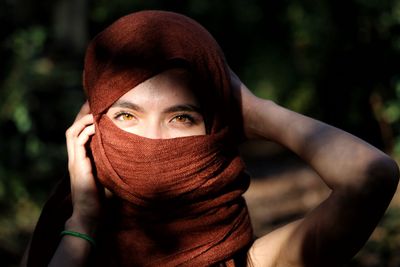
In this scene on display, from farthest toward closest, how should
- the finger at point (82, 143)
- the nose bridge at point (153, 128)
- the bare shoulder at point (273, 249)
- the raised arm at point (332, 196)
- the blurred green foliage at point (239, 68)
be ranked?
the blurred green foliage at point (239, 68) → the finger at point (82, 143) → the nose bridge at point (153, 128) → the bare shoulder at point (273, 249) → the raised arm at point (332, 196)

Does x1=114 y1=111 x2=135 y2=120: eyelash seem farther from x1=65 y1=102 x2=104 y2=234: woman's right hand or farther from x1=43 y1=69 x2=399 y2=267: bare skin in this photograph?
x1=65 y1=102 x2=104 y2=234: woman's right hand

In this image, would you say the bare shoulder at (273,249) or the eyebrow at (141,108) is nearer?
the bare shoulder at (273,249)

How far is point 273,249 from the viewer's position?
2.22m

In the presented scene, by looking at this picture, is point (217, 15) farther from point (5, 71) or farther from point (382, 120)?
point (5, 71)

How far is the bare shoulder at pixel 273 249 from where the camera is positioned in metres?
2.14

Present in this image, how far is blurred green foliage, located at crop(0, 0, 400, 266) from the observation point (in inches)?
273

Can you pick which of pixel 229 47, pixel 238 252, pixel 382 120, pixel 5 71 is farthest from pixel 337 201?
pixel 229 47

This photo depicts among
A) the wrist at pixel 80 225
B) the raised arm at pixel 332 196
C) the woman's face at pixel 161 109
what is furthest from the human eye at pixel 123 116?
the raised arm at pixel 332 196

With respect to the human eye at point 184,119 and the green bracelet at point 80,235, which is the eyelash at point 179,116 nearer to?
the human eye at point 184,119

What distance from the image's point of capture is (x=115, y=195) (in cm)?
240

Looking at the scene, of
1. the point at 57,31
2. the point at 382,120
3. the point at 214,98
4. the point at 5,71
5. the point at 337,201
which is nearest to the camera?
the point at 337,201

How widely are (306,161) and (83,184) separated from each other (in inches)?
30.1

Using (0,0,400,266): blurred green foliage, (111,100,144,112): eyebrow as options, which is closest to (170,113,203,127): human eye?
(111,100,144,112): eyebrow

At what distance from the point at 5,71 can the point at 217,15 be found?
654 centimetres
